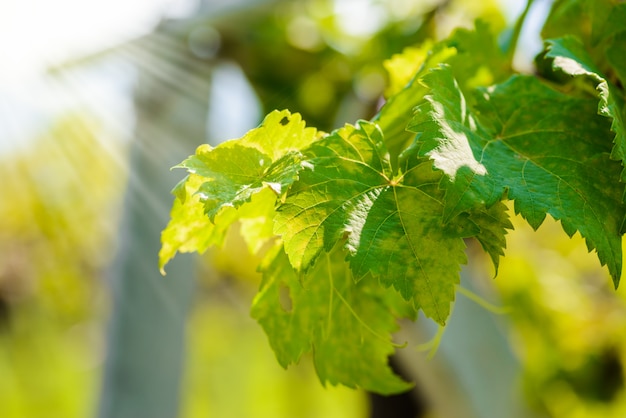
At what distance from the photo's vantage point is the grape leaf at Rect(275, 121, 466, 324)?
270 millimetres

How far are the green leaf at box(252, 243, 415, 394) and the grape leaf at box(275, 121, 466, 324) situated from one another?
0.17 feet

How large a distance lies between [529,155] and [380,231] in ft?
0.32

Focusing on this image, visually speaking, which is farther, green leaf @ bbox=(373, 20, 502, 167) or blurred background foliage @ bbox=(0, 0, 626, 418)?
blurred background foliage @ bbox=(0, 0, 626, 418)

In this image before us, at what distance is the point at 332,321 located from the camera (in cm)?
34

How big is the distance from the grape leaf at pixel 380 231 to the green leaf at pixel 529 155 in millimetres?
19

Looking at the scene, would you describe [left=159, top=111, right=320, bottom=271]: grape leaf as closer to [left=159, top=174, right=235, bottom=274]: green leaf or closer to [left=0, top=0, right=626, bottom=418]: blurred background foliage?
[left=159, top=174, right=235, bottom=274]: green leaf

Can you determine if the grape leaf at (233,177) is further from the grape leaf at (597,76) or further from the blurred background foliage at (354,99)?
the blurred background foliage at (354,99)

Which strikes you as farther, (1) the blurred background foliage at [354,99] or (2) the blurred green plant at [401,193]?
(1) the blurred background foliage at [354,99]

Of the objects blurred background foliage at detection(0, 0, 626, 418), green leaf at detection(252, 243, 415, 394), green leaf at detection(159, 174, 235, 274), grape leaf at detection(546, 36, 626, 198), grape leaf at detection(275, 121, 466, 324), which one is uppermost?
grape leaf at detection(546, 36, 626, 198)

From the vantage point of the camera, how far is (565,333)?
137 centimetres

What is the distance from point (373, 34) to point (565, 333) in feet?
2.69

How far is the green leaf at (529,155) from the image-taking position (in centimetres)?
27

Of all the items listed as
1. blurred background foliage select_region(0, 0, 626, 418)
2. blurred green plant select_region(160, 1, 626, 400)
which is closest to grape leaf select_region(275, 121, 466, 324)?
blurred green plant select_region(160, 1, 626, 400)

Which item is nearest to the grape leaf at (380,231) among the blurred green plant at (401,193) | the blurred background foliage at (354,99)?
the blurred green plant at (401,193)
